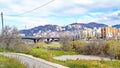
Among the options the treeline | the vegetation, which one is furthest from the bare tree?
the treeline

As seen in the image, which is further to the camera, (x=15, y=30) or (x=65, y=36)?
(x=65, y=36)

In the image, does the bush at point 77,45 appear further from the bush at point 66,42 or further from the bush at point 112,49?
the bush at point 112,49

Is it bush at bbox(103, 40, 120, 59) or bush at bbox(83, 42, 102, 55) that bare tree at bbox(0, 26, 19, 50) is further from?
bush at bbox(83, 42, 102, 55)

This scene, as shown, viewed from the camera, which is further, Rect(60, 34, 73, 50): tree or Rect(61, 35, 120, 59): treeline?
Rect(60, 34, 73, 50): tree

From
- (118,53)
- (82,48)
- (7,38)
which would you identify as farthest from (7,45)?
(82,48)

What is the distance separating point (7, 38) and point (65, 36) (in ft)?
147

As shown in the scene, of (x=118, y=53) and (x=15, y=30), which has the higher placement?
(x=15, y=30)

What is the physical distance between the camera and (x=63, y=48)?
106m

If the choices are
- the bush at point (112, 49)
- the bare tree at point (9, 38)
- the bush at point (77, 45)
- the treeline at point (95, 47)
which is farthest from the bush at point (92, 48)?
the bare tree at point (9, 38)

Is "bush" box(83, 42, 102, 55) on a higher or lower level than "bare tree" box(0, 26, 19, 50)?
lower

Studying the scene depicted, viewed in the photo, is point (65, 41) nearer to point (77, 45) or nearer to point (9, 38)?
point (77, 45)

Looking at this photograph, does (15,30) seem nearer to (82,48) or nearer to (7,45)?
(7,45)

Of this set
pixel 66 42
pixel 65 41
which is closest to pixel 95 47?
pixel 66 42

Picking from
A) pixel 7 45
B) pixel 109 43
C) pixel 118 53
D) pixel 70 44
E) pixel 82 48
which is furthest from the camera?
pixel 70 44
